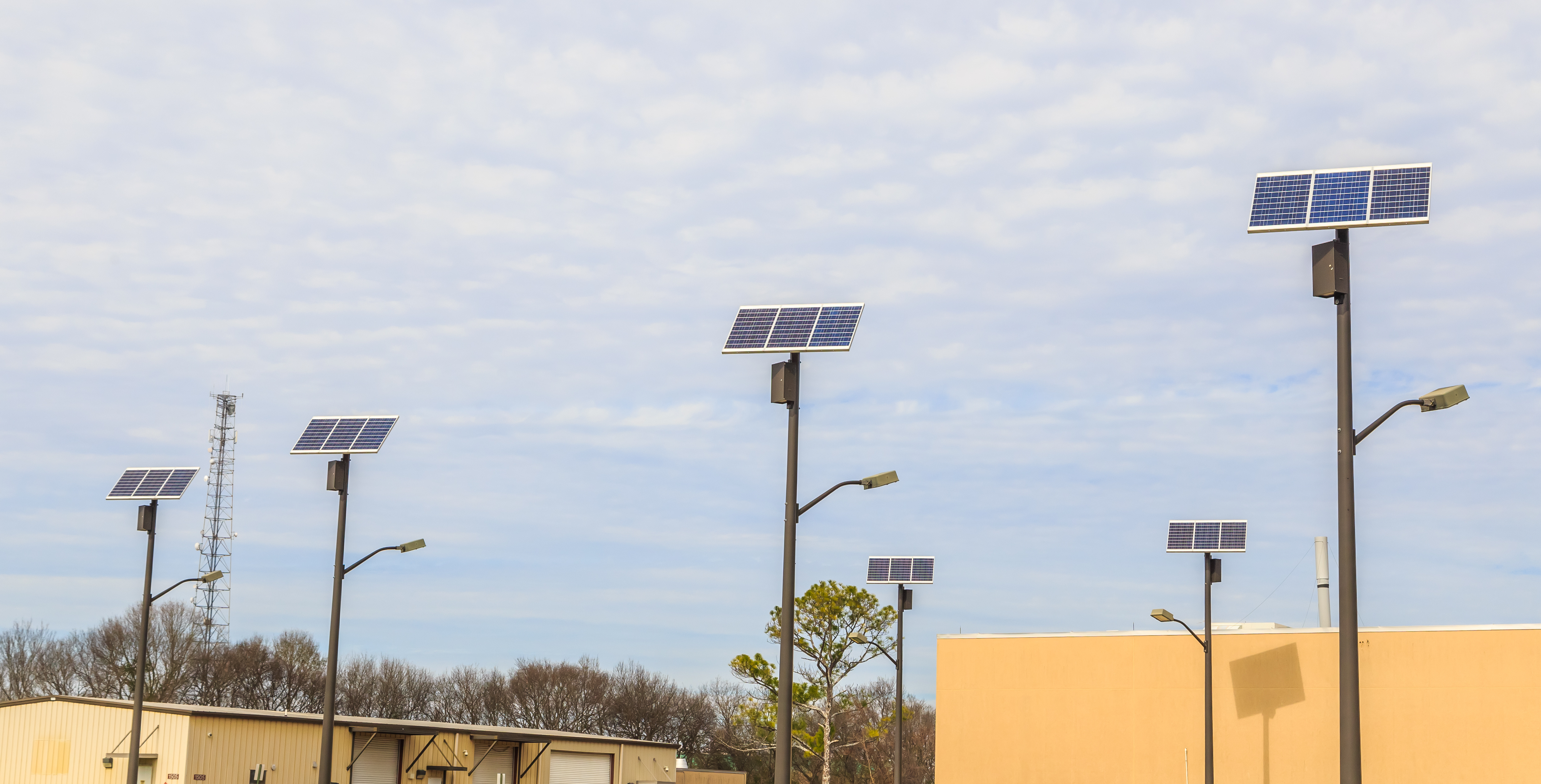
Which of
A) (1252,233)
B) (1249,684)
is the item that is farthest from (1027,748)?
(1252,233)

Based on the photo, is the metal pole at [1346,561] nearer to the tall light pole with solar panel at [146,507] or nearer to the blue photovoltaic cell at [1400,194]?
the blue photovoltaic cell at [1400,194]

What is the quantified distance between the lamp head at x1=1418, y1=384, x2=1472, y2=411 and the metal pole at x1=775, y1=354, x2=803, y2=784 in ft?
25.4

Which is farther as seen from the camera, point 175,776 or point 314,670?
point 314,670

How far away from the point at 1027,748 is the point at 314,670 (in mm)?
66352

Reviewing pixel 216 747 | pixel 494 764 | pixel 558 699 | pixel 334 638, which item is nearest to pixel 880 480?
pixel 334 638

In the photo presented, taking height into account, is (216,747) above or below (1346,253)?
below

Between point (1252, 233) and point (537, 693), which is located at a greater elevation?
point (1252, 233)

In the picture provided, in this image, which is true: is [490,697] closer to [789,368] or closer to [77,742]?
[77,742]

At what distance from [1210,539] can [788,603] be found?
2002cm

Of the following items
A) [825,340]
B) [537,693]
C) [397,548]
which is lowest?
[537,693]

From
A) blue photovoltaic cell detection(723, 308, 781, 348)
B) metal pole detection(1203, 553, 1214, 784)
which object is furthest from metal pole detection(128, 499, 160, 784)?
metal pole detection(1203, 553, 1214, 784)

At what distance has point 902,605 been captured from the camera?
1399 inches

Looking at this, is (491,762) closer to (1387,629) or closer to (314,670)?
(1387,629)

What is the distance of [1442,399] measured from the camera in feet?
45.0
